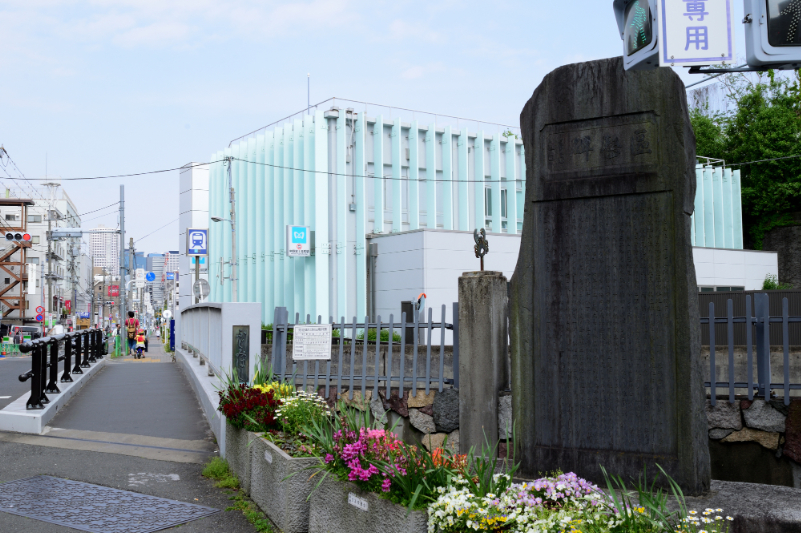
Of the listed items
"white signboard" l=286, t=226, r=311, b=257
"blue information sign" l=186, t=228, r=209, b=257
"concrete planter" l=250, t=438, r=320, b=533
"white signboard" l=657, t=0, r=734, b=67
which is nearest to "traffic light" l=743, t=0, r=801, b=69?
"white signboard" l=657, t=0, r=734, b=67

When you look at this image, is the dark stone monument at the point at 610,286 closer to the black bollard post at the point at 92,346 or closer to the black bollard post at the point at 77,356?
the black bollard post at the point at 77,356

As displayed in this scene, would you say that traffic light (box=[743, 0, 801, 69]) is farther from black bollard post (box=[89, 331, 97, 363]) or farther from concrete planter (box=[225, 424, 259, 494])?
black bollard post (box=[89, 331, 97, 363])

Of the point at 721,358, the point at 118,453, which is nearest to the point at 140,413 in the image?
the point at 118,453

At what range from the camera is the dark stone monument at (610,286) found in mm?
6020

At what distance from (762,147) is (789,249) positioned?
244 inches

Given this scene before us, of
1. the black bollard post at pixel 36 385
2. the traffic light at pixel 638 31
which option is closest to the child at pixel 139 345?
the black bollard post at pixel 36 385

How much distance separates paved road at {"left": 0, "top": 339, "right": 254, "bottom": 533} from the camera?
23.5ft

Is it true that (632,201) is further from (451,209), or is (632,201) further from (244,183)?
(244,183)

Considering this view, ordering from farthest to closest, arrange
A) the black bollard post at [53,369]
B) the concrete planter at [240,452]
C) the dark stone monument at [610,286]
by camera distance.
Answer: the black bollard post at [53,369], the concrete planter at [240,452], the dark stone monument at [610,286]

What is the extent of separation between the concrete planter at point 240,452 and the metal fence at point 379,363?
1074 millimetres

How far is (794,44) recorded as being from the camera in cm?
418

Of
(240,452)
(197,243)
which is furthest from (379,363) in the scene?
(197,243)

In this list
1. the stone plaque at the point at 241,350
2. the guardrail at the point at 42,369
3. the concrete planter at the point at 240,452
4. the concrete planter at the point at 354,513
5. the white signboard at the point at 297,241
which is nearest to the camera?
the concrete planter at the point at 354,513

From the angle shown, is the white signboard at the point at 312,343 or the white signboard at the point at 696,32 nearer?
the white signboard at the point at 696,32
